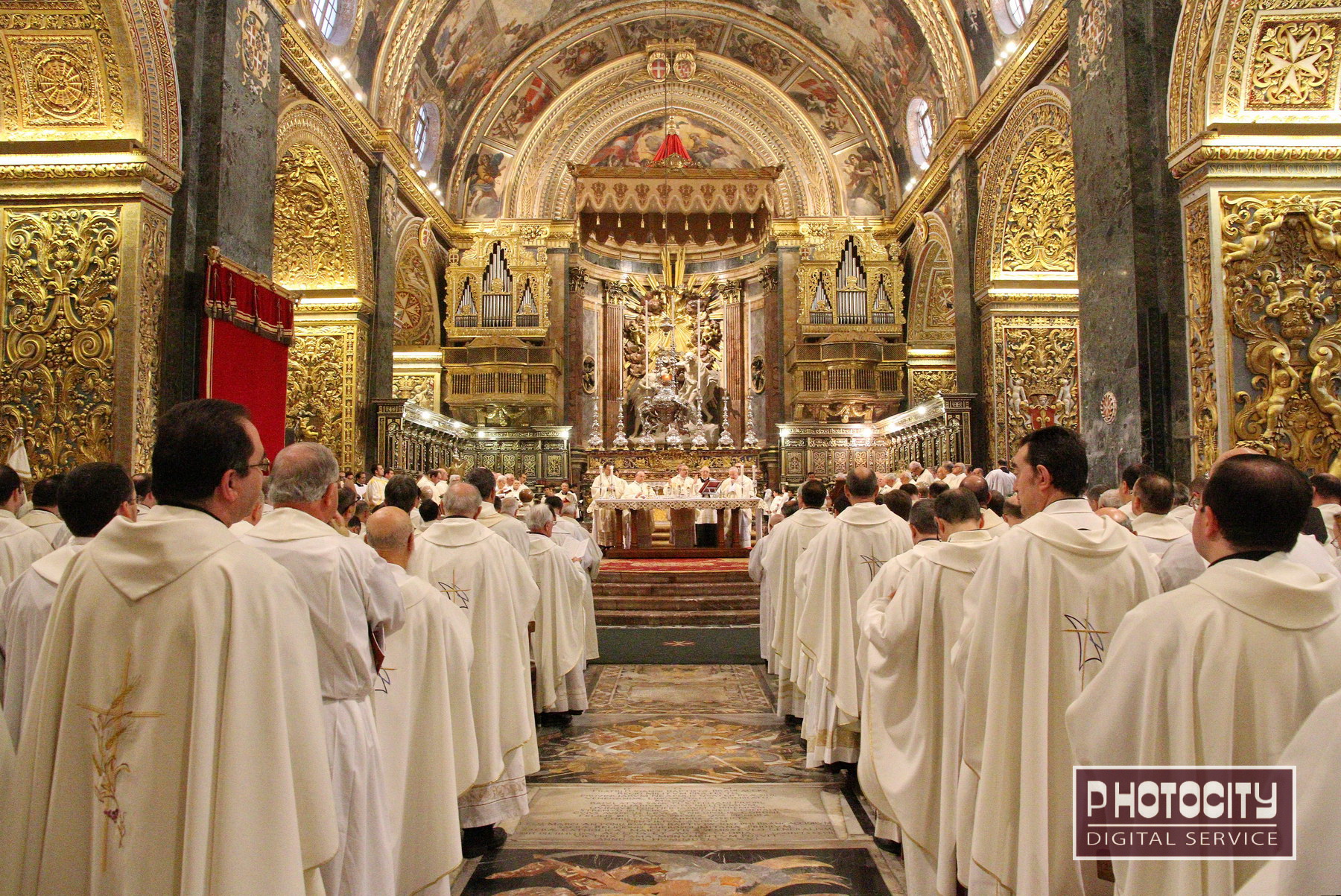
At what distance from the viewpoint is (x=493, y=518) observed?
18.7 ft

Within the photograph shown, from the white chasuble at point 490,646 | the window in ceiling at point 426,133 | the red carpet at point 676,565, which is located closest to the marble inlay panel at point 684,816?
the white chasuble at point 490,646

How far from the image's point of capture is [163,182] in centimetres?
867

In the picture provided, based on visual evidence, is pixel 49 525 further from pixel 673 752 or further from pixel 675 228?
pixel 675 228

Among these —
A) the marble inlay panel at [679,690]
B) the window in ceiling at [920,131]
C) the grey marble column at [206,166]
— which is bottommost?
the marble inlay panel at [679,690]

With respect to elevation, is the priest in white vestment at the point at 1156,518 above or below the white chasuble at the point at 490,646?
above

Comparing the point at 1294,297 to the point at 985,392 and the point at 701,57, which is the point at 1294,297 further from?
the point at 701,57

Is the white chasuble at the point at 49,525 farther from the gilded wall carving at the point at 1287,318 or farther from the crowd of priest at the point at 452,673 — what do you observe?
the gilded wall carving at the point at 1287,318

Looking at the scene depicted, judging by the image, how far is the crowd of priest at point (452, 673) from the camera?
6.05 ft

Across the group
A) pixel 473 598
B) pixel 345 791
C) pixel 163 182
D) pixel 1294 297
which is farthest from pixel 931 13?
pixel 345 791

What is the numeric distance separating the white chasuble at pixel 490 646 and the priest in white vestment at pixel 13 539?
156 cm

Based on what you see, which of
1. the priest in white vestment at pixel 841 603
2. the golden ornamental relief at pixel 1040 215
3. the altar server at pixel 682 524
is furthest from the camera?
the altar server at pixel 682 524

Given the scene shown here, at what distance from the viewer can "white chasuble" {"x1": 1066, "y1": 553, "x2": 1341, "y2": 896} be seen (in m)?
1.79

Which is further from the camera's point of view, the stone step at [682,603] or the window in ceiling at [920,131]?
the window in ceiling at [920,131]

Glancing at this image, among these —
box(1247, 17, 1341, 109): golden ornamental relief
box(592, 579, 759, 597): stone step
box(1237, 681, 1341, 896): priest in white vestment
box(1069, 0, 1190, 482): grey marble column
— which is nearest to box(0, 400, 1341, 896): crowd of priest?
box(1237, 681, 1341, 896): priest in white vestment
